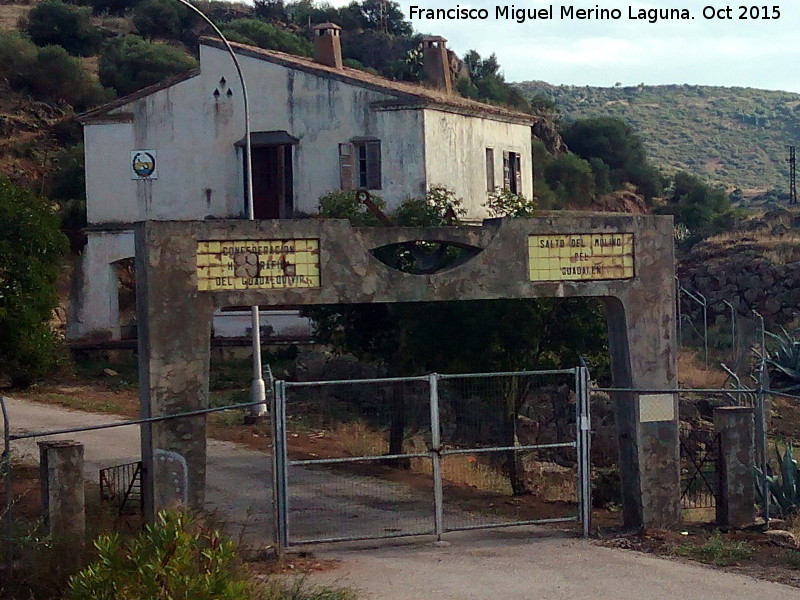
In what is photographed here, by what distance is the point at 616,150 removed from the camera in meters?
66.2

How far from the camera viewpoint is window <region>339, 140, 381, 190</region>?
32406 mm

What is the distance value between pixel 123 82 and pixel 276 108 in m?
27.4

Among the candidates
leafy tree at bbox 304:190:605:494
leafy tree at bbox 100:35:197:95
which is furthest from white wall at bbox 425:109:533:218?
leafy tree at bbox 100:35:197:95

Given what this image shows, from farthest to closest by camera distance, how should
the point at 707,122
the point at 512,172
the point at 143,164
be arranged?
the point at 707,122
the point at 512,172
the point at 143,164

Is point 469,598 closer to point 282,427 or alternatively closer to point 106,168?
point 282,427

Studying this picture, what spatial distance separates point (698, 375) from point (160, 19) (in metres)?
47.8

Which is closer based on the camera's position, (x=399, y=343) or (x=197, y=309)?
(x=197, y=309)

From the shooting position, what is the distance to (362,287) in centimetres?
1239

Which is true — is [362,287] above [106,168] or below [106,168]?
below

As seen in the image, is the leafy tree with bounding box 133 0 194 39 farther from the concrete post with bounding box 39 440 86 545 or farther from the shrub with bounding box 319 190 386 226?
the concrete post with bounding box 39 440 86 545

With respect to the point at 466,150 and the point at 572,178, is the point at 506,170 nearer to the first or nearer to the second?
the point at 466,150

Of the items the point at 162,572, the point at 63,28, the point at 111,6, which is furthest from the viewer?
the point at 111,6

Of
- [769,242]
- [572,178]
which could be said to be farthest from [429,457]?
[572,178]

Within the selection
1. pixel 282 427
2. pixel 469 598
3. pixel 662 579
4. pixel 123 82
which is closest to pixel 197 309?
pixel 282 427
